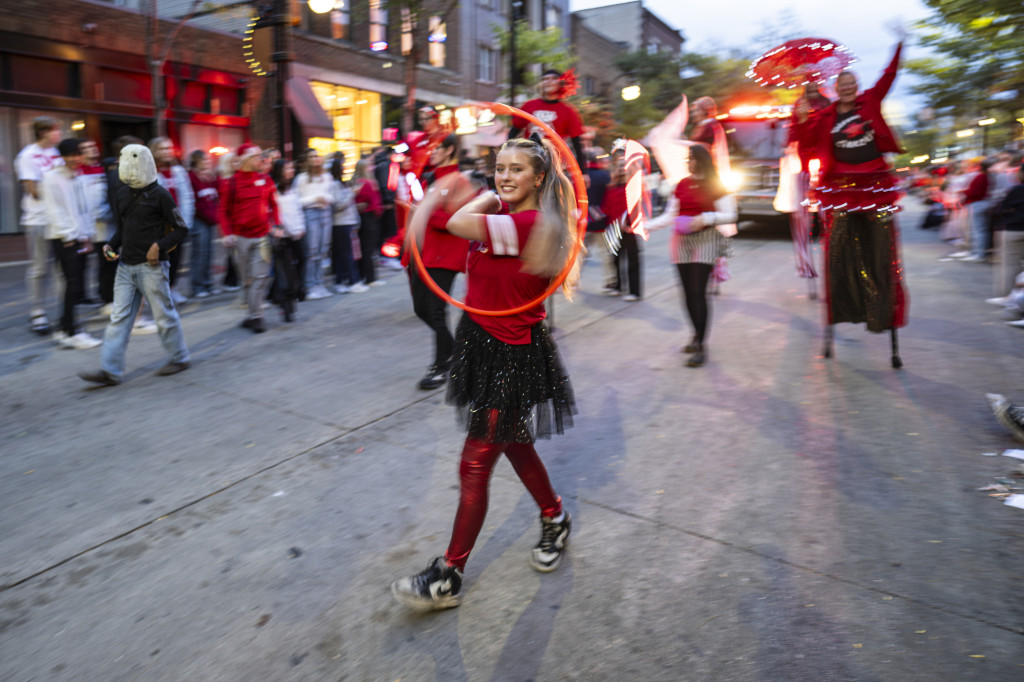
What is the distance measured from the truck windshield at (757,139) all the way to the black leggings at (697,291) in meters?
11.0

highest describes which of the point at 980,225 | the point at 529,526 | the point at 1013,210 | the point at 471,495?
the point at 1013,210

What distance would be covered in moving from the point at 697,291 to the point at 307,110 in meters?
16.9

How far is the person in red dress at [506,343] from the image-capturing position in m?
2.82

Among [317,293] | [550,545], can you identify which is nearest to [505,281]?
[550,545]

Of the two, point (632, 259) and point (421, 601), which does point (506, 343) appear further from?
point (632, 259)

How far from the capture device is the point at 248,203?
809 centimetres

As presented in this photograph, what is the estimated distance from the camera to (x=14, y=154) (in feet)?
48.1

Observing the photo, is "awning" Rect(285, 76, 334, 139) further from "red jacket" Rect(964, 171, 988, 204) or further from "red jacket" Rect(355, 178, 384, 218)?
A: "red jacket" Rect(964, 171, 988, 204)

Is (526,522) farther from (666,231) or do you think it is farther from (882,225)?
(666,231)

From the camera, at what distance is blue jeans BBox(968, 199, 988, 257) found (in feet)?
41.0

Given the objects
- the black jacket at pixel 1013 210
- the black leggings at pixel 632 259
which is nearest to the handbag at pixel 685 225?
the black leggings at pixel 632 259

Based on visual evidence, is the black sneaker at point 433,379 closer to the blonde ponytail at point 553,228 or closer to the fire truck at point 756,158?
the blonde ponytail at point 553,228

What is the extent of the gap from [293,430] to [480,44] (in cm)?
2776

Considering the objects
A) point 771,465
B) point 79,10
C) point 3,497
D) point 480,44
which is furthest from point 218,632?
point 480,44
